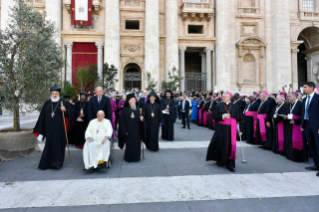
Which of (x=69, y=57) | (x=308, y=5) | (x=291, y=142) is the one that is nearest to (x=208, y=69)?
(x=308, y=5)

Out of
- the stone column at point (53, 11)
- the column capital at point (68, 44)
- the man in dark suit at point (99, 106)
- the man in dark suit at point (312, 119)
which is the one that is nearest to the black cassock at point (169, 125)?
the man in dark suit at point (99, 106)

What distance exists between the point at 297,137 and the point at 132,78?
2012 cm

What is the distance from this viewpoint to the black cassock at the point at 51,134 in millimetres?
5582

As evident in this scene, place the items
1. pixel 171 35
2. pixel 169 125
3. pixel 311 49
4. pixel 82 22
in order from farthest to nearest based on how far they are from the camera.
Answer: pixel 311 49, pixel 171 35, pixel 82 22, pixel 169 125

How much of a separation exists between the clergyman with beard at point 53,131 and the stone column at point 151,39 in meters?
19.0

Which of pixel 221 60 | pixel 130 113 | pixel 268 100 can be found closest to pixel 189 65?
pixel 221 60

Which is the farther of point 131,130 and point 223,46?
point 223,46

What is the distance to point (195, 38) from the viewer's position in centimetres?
2680

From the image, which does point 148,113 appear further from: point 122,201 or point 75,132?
point 122,201

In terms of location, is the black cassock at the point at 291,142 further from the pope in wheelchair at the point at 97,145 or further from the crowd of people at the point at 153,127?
the pope in wheelchair at the point at 97,145

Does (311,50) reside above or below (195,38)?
below

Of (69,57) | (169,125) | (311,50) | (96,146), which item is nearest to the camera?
(96,146)

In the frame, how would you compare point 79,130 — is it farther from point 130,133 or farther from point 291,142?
point 291,142

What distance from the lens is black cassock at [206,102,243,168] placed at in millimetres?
5529
